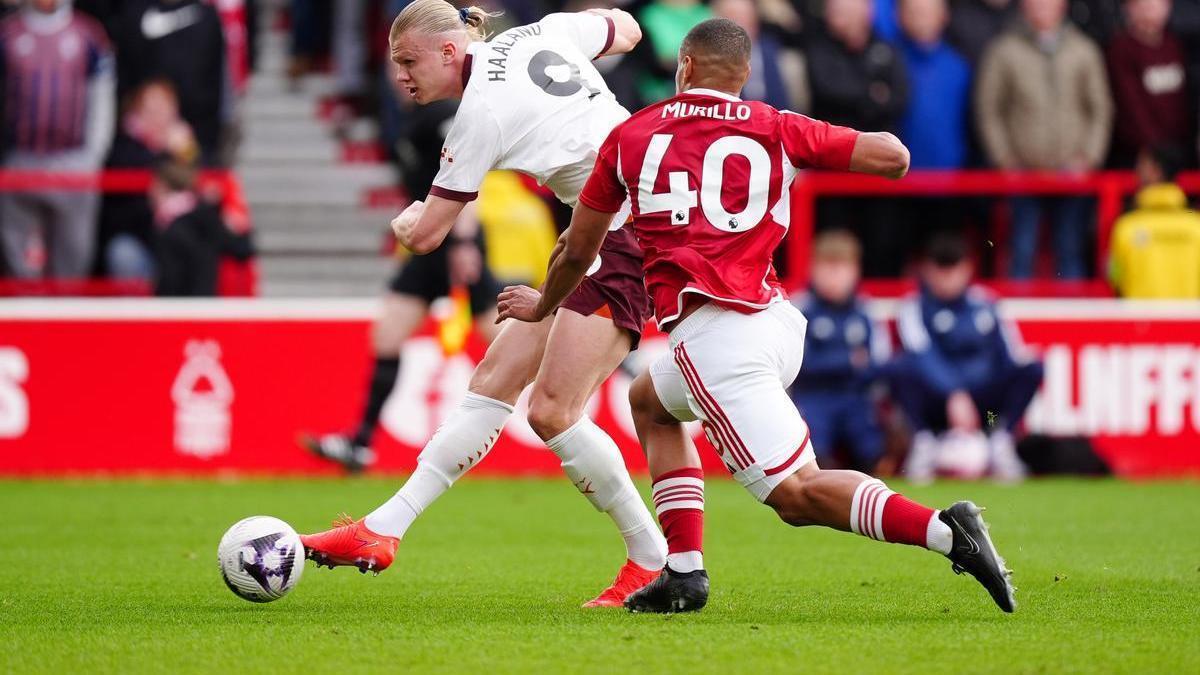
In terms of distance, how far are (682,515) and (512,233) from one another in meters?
7.48

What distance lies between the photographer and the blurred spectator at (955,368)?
13.3 metres

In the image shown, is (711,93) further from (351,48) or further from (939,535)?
(351,48)

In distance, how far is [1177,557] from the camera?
8398 mm

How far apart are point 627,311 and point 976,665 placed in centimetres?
211

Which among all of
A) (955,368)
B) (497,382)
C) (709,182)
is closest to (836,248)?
(955,368)

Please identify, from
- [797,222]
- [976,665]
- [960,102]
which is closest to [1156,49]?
[960,102]

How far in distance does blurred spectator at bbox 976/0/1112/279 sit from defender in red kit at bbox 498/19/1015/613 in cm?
877

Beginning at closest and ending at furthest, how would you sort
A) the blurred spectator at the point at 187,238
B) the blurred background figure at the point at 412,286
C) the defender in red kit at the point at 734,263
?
the defender in red kit at the point at 734,263
the blurred background figure at the point at 412,286
the blurred spectator at the point at 187,238

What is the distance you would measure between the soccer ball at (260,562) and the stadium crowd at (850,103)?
7507mm

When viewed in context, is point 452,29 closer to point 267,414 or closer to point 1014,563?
point 1014,563

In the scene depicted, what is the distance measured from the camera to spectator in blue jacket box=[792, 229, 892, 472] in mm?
13188

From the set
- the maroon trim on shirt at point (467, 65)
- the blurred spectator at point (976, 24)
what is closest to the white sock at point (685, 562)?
the maroon trim on shirt at point (467, 65)

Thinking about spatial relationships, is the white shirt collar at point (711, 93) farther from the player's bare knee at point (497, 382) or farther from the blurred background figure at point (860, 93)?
the blurred background figure at point (860, 93)

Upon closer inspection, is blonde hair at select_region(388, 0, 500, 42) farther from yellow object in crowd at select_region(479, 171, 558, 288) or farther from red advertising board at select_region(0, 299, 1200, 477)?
yellow object in crowd at select_region(479, 171, 558, 288)
